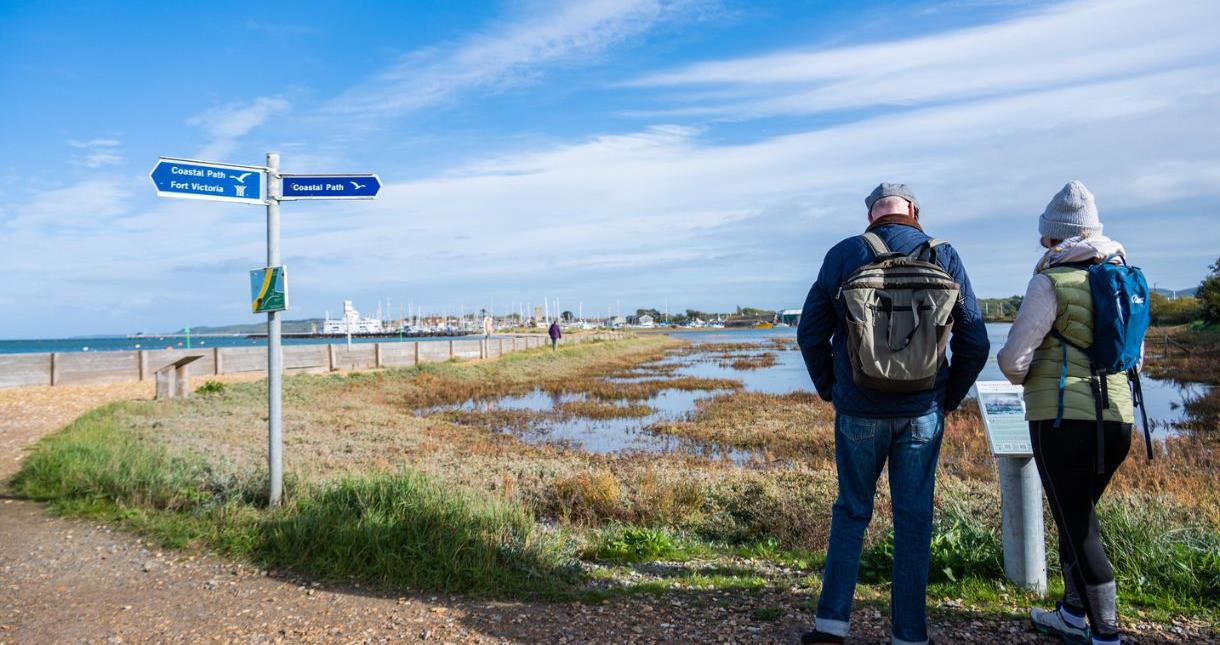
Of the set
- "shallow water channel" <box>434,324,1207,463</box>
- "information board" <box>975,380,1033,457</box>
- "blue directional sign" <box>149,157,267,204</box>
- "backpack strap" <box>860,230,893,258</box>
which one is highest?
"blue directional sign" <box>149,157,267,204</box>

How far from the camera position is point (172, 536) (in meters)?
5.09

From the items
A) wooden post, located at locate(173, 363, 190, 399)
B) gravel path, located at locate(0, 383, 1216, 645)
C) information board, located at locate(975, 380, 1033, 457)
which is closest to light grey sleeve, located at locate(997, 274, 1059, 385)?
information board, located at locate(975, 380, 1033, 457)

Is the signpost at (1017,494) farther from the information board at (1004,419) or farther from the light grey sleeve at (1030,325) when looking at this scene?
the light grey sleeve at (1030,325)

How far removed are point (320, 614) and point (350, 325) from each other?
30591mm

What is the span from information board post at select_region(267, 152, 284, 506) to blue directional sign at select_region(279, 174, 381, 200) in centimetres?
11

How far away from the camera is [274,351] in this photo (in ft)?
18.8

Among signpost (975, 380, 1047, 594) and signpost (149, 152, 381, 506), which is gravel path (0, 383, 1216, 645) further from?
signpost (149, 152, 381, 506)

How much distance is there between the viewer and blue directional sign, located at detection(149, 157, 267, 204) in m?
5.23

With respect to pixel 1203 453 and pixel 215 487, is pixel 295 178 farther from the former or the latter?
pixel 1203 453

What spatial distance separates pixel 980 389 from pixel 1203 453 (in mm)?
8748

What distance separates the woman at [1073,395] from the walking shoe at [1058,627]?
5.4 inches

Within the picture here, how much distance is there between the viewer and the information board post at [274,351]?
5625 mm

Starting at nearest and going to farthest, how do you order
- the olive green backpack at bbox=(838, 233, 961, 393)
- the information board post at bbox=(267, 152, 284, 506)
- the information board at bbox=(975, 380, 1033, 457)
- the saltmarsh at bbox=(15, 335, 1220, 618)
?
the olive green backpack at bbox=(838, 233, 961, 393), the information board at bbox=(975, 380, 1033, 457), the saltmarsh at bbox=(15, 335, 1220, 618), the information board post at bbox=(267, 152, 284, 506)

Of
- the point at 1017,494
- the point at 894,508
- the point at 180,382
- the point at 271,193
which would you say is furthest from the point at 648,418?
the point at 894,508
